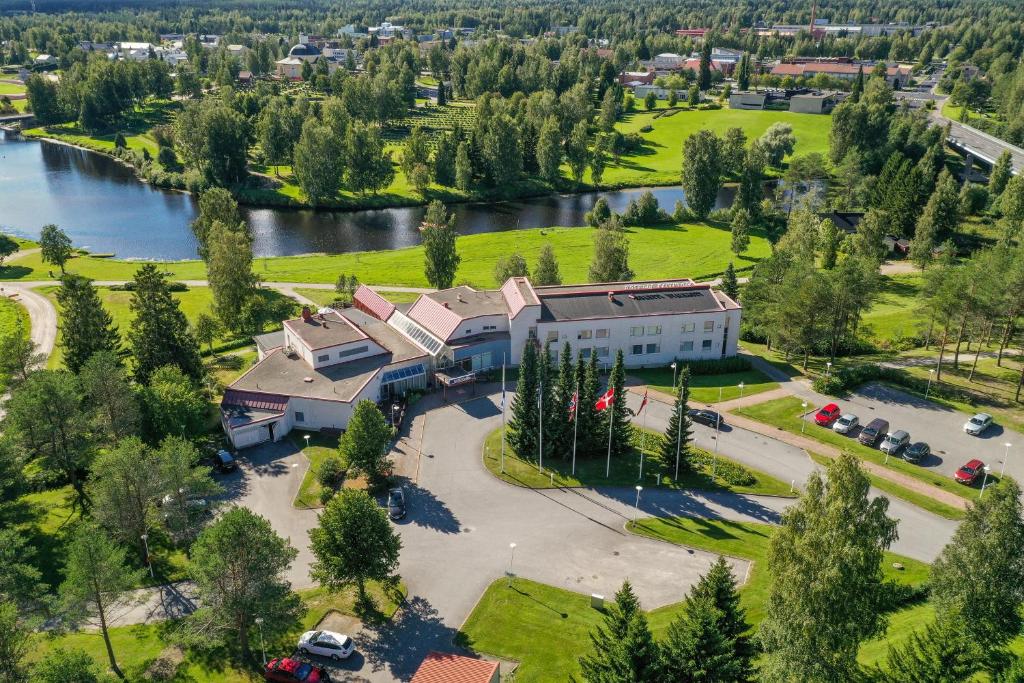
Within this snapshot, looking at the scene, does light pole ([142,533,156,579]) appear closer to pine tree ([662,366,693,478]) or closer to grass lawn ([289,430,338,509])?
grass lawn ([289,430,338,509])

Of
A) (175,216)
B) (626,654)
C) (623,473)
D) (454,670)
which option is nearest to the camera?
(626,654)

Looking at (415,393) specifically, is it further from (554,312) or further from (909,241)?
(909,241)

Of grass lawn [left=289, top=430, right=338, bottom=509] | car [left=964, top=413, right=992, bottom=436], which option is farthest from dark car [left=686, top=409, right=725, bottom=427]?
grass lawn [left=289, top=430, right=338, bottom=509]

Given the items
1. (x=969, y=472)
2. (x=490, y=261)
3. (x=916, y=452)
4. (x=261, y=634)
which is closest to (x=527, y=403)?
(x=261, y=634)

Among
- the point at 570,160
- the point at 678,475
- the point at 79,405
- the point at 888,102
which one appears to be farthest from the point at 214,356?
the point at 888,102

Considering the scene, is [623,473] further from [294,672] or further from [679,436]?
[294,672]

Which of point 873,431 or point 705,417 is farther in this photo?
point 705,417

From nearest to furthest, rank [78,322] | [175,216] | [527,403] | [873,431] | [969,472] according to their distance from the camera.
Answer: [969,472] → [527,403] → [873,431] → [78,322] → [175,216]
